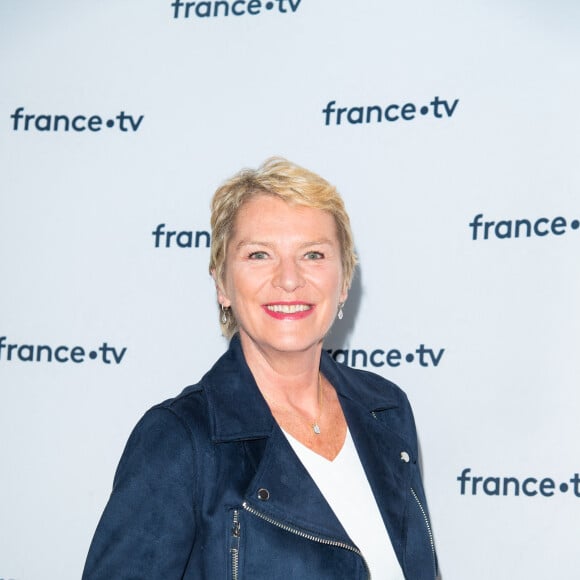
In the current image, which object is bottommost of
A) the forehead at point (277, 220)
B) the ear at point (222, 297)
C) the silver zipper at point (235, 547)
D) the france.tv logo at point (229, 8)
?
the silver zipper at point (235, 547)

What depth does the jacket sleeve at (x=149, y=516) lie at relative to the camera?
1690mm

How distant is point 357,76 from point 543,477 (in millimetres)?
1360

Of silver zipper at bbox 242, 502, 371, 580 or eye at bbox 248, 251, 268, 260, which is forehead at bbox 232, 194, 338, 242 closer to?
eye at bbox 248, 251, 268, 260

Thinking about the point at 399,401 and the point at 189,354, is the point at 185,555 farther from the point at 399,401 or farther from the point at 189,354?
the point at 189,354

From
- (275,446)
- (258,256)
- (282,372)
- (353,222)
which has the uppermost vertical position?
(353,222)

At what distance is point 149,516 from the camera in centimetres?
170

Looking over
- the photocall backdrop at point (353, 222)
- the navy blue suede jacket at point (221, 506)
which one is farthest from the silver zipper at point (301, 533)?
the photocall backdrop at point (353, 222)

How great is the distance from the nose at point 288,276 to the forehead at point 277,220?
0.06 m

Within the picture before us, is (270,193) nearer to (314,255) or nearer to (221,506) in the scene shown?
(314,255)

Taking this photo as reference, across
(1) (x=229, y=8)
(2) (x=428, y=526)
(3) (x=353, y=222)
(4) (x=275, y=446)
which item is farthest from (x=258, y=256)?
(1) (x=229, y=8)

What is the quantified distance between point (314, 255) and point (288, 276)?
0.11 meters

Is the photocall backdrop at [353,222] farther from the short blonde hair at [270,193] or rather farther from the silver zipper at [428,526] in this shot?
the short blonde hair at [270,193]

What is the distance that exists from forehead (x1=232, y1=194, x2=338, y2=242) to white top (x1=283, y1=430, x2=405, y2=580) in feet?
1.38

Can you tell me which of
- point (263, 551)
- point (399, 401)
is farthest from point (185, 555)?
point (399, 401)
